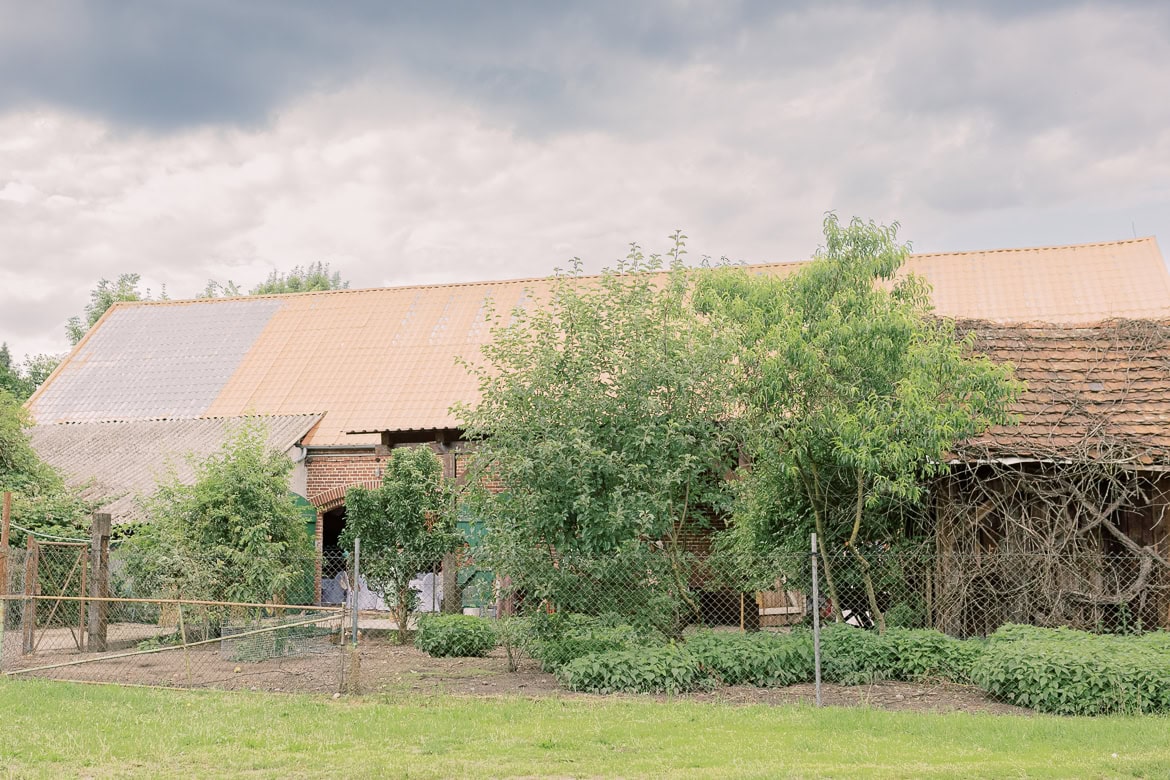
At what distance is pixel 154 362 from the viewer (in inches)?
1064

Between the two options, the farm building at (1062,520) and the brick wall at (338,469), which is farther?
the brick wall at (338,469)

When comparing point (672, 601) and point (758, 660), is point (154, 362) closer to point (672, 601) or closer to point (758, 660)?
point (672, 601)

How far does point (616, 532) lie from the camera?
11617mm

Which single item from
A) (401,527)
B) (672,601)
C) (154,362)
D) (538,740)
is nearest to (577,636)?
(672,601)

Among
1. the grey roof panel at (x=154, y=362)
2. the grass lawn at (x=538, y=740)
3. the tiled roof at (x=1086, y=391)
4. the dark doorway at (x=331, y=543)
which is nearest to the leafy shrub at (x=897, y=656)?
the grass lawn at (x=538, y=740)

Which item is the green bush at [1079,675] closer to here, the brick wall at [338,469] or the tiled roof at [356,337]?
the tiled roof at [356,337]

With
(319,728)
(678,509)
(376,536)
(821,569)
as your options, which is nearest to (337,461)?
(376,536)

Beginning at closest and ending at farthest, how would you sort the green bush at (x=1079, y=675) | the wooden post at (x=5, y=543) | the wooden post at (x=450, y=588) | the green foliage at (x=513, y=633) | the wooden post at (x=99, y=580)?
the green bush at (x=1079, y=675) < the green foliage at (x=513, y=633) < the wooden post at (x=5, y=543) < the wooden post at (x=99, y=580) < the wooden post at (x=450, y=588)

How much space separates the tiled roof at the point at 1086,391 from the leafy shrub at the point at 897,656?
86.8 inches

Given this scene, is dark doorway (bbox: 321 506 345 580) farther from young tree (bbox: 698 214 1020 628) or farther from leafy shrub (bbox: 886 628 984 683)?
leafy shrub (bbox: 886 628 984 683)

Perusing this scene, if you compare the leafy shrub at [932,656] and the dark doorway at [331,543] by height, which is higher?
the dark doorway at [331,543]

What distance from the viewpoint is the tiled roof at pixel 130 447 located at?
20.2 m

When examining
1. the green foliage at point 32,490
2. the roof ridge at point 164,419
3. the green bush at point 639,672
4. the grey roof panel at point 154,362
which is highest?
the grey roof panel at point 154,362

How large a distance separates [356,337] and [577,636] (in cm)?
1566
